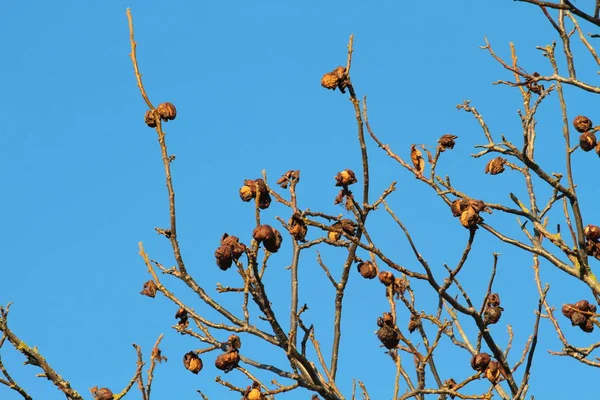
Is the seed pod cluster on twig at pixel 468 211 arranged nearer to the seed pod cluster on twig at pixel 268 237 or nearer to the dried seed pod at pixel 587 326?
the seed pod cluster on twig at pixel 268 237

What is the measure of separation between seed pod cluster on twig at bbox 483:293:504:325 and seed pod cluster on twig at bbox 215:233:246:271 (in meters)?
1.77

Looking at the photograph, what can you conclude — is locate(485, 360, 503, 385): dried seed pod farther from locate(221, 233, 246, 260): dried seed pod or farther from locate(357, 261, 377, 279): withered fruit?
locate(221, 233, 246, 260): dried seed pod

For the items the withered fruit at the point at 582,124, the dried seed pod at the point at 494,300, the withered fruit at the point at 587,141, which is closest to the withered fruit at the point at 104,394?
the dried seed pod at the point at 494,300

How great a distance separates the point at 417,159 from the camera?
4.99 meters

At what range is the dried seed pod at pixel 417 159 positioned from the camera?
4988 mm

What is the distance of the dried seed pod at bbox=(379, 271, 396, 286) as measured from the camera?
184 inches

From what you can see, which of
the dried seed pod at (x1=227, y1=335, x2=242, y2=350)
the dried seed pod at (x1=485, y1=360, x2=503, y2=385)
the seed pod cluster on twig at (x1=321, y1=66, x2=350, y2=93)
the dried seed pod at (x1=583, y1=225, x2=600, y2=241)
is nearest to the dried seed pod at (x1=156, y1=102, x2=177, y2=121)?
the seed pod cluster on twig at (x1=321, y1=66, x2=350, y2=93)

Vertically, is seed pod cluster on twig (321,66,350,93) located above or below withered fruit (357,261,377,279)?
above

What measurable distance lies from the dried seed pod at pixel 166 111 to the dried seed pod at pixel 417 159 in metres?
1.49

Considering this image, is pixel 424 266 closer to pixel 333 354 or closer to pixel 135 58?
pixel 333 354

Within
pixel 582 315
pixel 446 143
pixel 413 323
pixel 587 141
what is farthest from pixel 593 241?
pixel 413 323

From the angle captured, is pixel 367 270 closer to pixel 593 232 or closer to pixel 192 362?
pixel 192 362

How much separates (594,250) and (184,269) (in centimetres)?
Result: 239

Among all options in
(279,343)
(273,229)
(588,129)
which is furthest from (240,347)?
(588,129)
